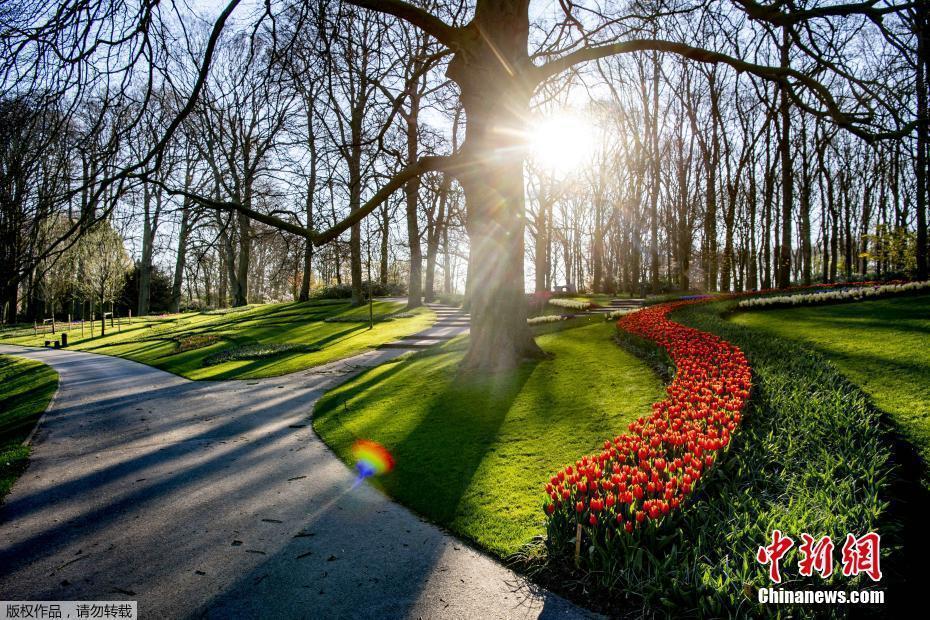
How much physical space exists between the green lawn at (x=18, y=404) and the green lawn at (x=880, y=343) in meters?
8.76

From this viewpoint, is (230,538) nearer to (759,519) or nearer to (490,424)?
(490,424)

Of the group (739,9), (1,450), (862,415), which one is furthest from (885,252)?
(1,450)

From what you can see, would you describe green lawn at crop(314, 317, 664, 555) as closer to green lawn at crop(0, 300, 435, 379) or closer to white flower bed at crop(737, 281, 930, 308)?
green lawn at crop(0, 300, 435, 379)

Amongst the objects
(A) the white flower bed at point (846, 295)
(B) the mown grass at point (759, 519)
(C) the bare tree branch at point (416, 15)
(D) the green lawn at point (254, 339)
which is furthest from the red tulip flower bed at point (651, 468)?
(D) the green lawn at point (254, 339)

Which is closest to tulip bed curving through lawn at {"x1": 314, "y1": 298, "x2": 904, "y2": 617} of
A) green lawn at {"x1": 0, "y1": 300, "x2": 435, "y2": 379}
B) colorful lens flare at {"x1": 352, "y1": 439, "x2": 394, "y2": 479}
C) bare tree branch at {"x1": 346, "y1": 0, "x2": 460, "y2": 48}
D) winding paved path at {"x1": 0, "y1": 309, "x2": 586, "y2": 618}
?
colorful lens flare at {"x1": 352, "y1": 439, "x2": 394, "y2": 479}

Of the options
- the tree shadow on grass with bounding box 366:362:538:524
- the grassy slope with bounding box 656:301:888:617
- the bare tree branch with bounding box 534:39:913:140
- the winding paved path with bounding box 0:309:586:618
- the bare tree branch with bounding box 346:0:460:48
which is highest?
the bare tree branch with bounding box 346:0:460:48

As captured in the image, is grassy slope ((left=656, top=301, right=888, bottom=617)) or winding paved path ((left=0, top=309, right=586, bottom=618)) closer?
grassy slope ((left=656, top=301, right=888, bottom=617))

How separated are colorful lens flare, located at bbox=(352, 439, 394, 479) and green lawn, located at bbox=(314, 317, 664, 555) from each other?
0.35 ft

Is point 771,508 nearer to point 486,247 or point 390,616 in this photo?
point 390,616

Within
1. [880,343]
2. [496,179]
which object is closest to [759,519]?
[880,343]

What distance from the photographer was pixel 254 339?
17.4 meters

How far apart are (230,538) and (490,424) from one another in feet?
10.2

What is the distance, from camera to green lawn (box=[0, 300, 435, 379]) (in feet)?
41.4

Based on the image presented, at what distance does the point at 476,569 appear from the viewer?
3.08 m
